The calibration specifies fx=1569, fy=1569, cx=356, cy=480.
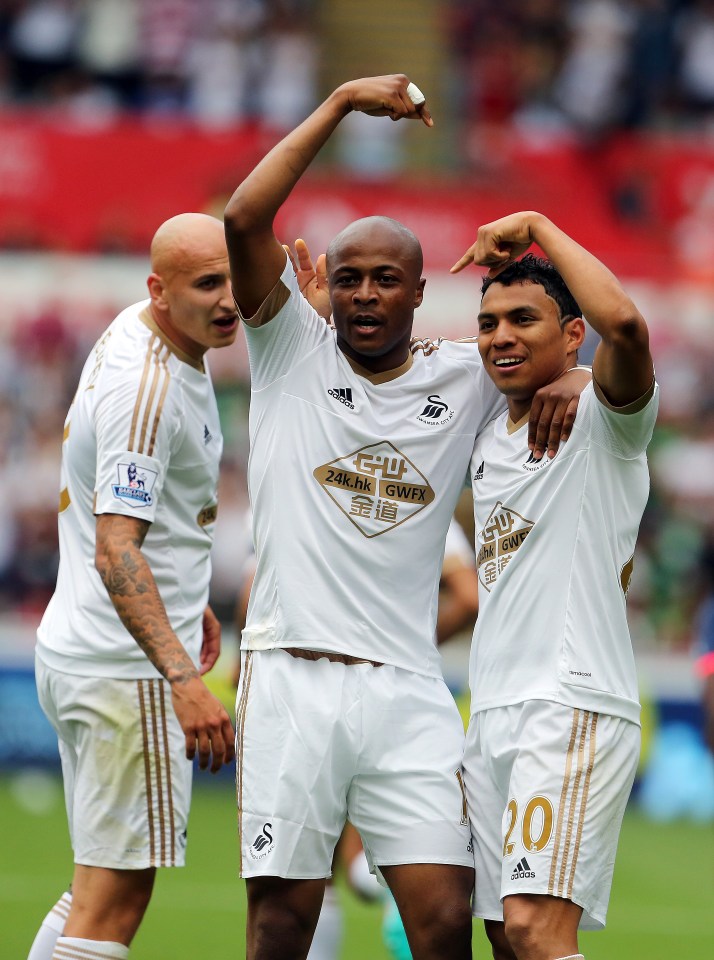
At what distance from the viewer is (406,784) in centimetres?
452

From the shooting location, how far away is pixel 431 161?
17531 millimetres

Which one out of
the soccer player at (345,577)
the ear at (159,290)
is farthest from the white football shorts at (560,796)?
the ear at (159,290)

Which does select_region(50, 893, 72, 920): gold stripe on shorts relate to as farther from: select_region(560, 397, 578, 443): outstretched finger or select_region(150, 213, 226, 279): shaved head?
select_region(560, 397, 578, 443): outstretched finger

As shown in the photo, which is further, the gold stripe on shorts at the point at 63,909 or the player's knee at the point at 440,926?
the gold stripe on shorts at the point at 63,909

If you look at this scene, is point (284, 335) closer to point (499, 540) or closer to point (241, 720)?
point (499, 540)

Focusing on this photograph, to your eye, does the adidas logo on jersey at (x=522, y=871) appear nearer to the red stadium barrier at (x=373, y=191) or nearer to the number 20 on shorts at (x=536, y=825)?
the number 20 on shorts at (x=536, y=825)

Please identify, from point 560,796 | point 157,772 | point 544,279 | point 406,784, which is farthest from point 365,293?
point 157,772

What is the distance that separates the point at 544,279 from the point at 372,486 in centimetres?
80

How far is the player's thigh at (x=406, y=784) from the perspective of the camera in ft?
14.7

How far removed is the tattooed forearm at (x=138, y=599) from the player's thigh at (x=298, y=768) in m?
0.32

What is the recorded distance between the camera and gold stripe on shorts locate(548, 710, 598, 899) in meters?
4.23

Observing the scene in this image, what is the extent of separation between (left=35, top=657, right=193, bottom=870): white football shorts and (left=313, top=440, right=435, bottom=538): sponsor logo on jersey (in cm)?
111

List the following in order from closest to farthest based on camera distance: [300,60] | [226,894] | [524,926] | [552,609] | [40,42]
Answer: [524,926] < [552,609] < [226,894] < [40,42] < [300,60]

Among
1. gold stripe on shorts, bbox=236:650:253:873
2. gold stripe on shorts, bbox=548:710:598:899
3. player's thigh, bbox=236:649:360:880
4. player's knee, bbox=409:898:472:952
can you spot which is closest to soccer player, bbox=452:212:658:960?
gold stripe on shorts, bbox=548:710:598:899
